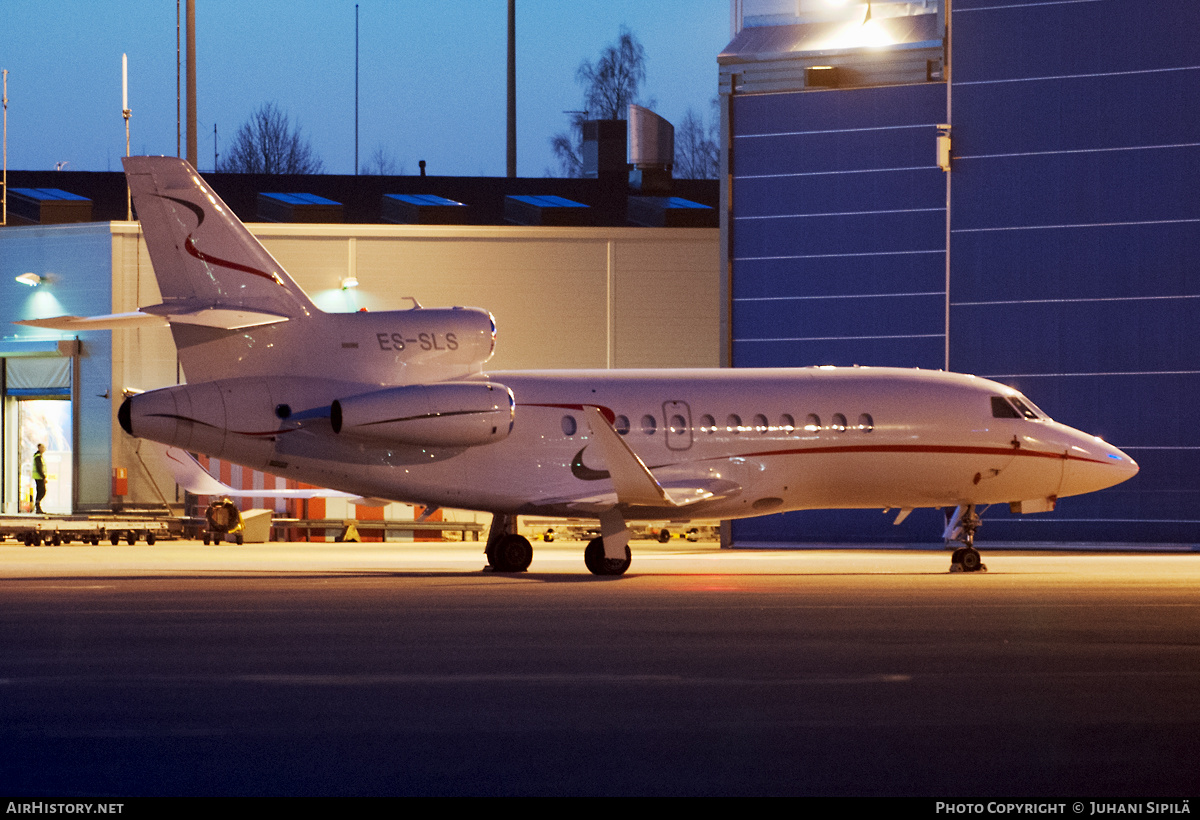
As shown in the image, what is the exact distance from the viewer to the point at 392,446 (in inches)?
911

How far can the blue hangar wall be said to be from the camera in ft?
103

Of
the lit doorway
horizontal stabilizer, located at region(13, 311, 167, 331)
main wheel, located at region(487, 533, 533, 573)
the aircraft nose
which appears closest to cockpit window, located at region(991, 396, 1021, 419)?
the aircraft nose

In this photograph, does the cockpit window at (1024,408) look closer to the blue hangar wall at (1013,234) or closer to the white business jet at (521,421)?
the white business jet at (521,421)

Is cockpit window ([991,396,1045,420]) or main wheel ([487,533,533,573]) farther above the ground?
cockpit window ([991,396,1045,420])

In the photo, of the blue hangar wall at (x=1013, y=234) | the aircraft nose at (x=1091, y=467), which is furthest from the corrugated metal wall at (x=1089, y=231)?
the aircraft nose at (x=1091, y=467)

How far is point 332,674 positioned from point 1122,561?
20.5 metres

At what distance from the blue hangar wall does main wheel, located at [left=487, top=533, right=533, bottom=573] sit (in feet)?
35.8

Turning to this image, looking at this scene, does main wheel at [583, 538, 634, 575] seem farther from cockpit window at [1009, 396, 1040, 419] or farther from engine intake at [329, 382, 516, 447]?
cockpit window at [1009, 396, 1040, 419]

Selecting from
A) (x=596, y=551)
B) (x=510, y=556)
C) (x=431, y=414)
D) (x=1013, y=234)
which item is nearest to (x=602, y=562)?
(x=596, y=551)

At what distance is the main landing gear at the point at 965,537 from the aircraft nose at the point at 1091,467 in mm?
1619

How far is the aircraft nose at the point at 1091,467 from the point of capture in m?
25.2

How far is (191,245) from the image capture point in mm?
22234

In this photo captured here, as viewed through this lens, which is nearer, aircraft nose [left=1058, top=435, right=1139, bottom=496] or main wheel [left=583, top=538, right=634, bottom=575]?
main wheel [left=583, top=538, right=634, bottom=575]

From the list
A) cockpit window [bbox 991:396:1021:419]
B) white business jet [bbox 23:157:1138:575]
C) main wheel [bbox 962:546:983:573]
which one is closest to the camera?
white business jet [bbox 23:157:1138:575]
